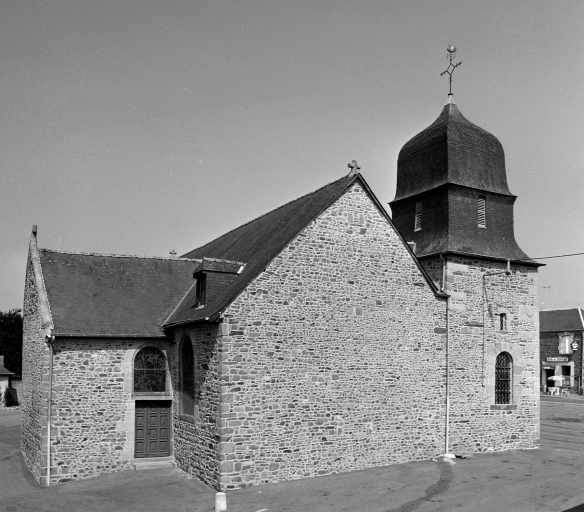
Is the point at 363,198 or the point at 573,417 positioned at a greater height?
the point at 363,198

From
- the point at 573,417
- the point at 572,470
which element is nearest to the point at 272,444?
the point at 572,470

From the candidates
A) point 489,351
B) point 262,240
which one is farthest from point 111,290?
point 489,351

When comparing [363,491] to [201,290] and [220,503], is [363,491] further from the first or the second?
[201,290]

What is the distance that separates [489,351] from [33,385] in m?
13.9

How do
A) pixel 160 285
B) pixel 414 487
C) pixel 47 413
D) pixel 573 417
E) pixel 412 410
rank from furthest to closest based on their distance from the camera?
1. pixel 573 417
2. pixel 160 285
3. pixel 412 410
4. pixel 47 413
5. pixel 414 487

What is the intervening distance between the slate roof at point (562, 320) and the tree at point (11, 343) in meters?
45.6

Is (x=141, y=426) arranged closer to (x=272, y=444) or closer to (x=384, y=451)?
(x=272, y=444)

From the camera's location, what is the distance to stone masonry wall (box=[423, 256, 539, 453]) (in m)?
20.0

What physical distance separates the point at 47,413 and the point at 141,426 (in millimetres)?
2609

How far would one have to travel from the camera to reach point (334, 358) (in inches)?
689

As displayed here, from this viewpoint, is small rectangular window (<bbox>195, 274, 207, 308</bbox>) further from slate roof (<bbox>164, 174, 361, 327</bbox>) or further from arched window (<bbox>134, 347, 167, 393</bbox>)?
arched window (<bbox>134, 347, 167, 393</bbox>)

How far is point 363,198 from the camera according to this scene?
18.3 meters

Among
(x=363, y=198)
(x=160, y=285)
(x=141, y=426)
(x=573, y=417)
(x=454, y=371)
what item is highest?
(x=363, y=198)

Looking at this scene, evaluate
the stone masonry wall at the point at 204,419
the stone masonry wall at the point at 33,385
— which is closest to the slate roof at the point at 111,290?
the stone masonry wall at the point at 33,385
